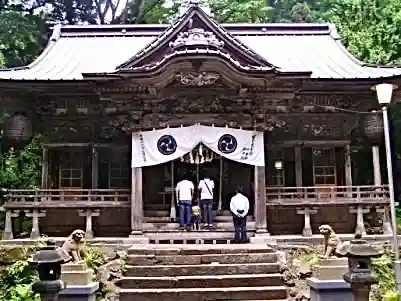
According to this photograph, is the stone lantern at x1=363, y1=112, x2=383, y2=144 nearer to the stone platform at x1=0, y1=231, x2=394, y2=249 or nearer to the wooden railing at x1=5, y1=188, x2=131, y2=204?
the stone platform at x1=0, y1=231, x2=394, y2=249

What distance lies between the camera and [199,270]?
33.7 ft

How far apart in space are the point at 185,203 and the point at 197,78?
3.46 metres

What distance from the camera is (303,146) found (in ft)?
49.8

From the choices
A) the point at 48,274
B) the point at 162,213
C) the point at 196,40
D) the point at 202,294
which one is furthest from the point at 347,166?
the point at 48,274

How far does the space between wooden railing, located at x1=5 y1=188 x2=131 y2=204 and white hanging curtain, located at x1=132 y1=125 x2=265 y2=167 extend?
146 cm

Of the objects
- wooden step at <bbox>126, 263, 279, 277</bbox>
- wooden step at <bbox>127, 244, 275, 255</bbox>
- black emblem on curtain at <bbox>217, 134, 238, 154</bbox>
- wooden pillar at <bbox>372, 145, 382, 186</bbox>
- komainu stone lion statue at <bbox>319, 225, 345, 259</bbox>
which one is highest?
black emblem on curtain at <bbox>217, 134, 238, 154</bbox>

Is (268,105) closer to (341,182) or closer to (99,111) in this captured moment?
(341,182)

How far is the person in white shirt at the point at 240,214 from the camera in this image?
12.6m

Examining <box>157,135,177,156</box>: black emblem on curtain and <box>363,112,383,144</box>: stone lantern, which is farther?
<box>363,112,383,144</box>: stone lantern

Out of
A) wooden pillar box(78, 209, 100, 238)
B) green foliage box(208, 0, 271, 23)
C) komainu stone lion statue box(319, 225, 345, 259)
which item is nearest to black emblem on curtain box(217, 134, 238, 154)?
wooden pillar box(78, 209, 100, 238)

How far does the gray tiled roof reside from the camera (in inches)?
592

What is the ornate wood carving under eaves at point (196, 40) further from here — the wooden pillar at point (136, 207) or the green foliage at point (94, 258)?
the green foliage at point (94, 258)

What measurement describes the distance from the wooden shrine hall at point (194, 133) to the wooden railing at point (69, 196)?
2.2 inches

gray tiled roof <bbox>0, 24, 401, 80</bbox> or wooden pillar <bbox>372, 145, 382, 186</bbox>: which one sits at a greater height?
gray tiled roof <bbox>0, 24, 401, 80</bbox>
